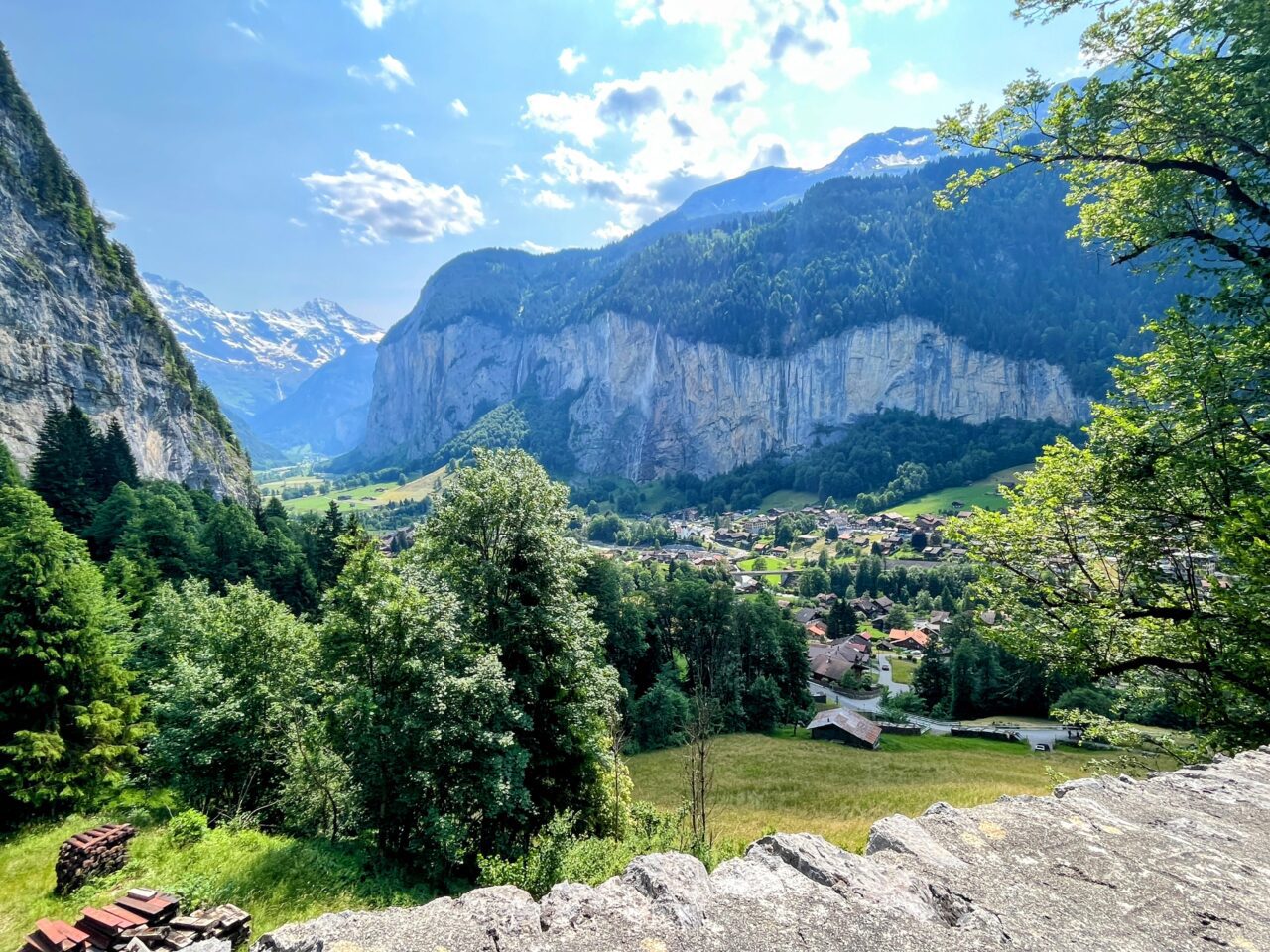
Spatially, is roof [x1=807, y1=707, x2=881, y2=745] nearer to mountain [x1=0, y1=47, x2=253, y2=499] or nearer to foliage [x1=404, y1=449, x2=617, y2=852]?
foliage [x1=404, y1=449, x2=617, y2=852]

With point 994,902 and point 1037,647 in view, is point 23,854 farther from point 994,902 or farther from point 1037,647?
point 1037,647

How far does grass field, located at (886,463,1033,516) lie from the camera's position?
158875 mm

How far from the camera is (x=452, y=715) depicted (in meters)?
13.0

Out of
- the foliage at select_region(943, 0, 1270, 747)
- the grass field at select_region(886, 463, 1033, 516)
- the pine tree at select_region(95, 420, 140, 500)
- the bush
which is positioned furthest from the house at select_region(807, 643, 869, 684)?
the grass field at select_region(886, 463, 1033, 516)

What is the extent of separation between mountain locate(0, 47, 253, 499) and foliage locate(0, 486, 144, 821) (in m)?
55.9

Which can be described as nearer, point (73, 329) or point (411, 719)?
point (411, 719)

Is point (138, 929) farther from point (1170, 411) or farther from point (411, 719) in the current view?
point (1170, 411)

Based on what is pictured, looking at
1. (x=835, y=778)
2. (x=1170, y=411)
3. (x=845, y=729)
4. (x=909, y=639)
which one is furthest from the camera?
(x=909, y=639)

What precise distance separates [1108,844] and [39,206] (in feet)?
362

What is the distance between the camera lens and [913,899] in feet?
11.8

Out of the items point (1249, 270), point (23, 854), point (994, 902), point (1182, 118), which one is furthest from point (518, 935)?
point (23, 854)

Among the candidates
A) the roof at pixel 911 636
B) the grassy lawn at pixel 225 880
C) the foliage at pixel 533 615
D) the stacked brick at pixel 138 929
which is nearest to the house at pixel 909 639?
the roof at pixel 911 636

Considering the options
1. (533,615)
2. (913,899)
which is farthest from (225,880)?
(913,899)

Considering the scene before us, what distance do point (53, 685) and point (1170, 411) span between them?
2646 centimetres
